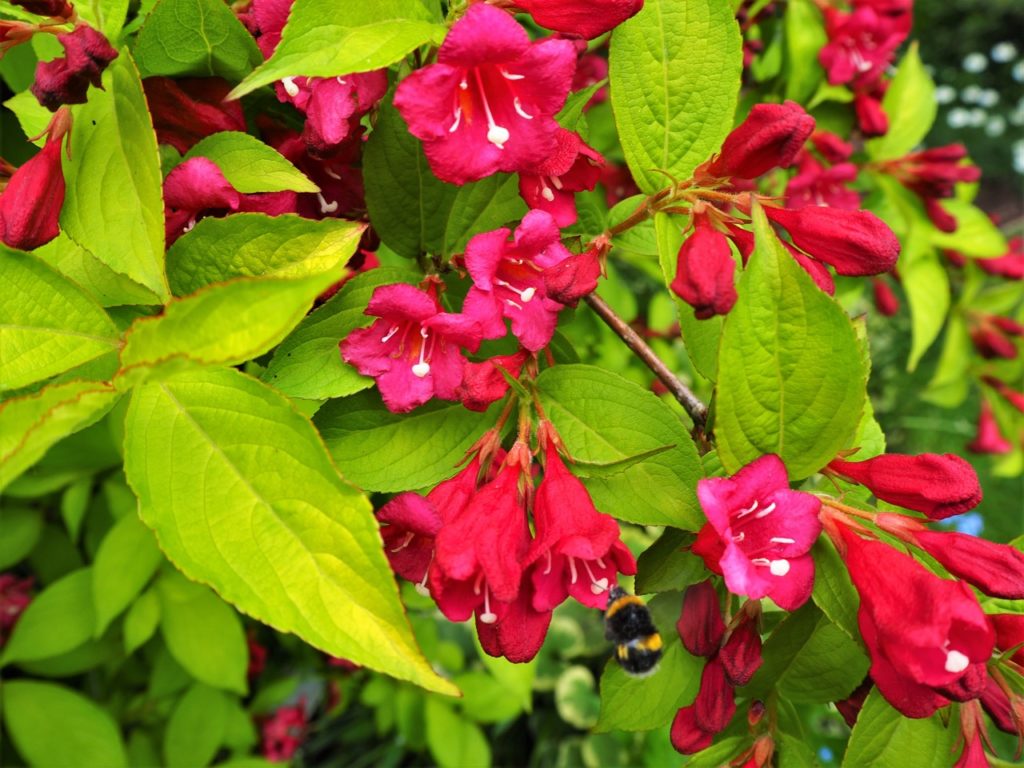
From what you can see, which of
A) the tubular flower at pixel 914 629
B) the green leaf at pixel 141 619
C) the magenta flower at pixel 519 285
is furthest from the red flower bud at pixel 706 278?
the green leaf at pixel 141 619

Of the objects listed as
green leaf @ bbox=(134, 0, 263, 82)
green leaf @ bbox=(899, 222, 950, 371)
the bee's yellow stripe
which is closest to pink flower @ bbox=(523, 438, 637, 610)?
the bee's yellow stripe

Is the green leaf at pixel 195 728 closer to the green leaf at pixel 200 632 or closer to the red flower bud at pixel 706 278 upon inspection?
the green leaf at pixel 200 632

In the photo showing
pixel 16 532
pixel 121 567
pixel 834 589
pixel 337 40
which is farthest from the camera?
pixel 16 532

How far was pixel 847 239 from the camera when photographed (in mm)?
695

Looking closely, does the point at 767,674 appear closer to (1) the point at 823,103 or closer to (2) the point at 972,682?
(2) the point at 972,682

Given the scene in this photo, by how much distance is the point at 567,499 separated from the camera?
0.69 meters

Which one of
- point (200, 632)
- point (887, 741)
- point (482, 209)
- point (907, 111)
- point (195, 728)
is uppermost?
point (482, 209)

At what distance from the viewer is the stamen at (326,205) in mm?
804

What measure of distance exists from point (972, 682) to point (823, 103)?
1082 millimetres

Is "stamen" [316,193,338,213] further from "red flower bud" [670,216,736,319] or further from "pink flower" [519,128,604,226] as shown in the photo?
"red flower bud" [670,216,736,319]

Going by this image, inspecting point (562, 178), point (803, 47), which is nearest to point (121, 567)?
point (562, 178)

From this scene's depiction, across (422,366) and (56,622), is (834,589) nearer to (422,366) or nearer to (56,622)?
(422,366)

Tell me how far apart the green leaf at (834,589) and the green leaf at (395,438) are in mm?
314

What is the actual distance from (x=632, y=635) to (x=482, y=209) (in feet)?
1.72
